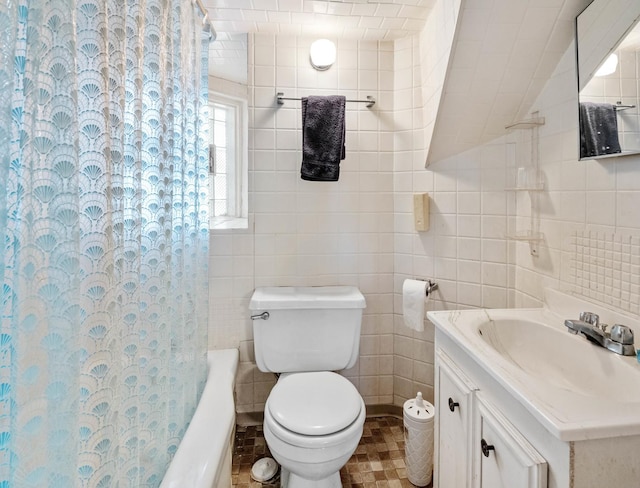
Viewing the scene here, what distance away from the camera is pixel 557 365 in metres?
1.07

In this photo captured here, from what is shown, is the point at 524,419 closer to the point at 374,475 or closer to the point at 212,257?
the point at 374,475

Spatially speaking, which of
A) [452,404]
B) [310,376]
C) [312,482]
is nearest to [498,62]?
[452,404]

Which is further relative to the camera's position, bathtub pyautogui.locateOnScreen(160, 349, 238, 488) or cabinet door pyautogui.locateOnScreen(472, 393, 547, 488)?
bathtub pyautogui.locateOnScreen(160, 349, 238, 488)

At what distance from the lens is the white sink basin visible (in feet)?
2.11

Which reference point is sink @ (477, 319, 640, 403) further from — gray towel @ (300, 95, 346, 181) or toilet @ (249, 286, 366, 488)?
gray towel @ (300, 95, 346, 181)

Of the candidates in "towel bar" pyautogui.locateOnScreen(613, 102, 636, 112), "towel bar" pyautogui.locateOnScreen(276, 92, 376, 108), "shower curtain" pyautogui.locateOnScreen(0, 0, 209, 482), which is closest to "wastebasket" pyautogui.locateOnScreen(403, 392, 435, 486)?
"shower curtain" pyautogui.locateOnScreen(0, 0, 209, 482)

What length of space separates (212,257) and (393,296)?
1.03 m

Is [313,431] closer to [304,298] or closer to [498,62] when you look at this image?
[304,298]

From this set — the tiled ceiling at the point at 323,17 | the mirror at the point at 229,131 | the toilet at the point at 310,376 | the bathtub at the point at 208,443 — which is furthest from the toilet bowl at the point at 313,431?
the tiled ceiling at the point at 323,17

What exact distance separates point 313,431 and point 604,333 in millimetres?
955

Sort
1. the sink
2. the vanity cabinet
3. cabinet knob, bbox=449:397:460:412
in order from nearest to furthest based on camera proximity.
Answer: the vanity cabinet
the sink
cabinet knob, bbox=449:397:460:412

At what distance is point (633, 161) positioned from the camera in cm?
98

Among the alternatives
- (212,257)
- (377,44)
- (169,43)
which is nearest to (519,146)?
(377,44)

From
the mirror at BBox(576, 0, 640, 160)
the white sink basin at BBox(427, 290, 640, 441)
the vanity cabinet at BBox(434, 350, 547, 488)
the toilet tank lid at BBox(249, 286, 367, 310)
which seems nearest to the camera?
the white sink basin at BBox(427, 290, 640, 441)
